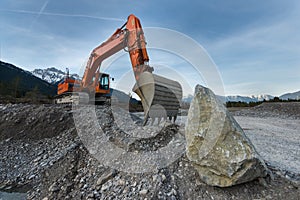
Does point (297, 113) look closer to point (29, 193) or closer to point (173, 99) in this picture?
point (173, 99)

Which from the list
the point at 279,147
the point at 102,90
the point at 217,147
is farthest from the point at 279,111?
the point at 217,147

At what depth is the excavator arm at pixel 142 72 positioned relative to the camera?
355 centimetres

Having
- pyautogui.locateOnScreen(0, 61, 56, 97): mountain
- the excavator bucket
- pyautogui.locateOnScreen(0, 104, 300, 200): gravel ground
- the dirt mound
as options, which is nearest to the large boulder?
pyautogui.locateOnScreen(0, 104, 300, 200): gravel ground

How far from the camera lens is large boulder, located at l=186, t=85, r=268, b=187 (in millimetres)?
1814

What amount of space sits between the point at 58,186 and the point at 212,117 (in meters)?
2.44

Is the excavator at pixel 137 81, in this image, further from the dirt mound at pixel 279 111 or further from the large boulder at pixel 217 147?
the dirt mound at pixel 279 111

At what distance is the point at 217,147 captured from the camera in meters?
1.94

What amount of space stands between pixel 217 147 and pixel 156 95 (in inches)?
70.9

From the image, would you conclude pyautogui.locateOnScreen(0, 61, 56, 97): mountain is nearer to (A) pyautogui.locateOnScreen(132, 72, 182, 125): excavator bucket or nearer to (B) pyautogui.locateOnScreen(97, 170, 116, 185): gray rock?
(A) pyautogui.locateOnScreen(132, 72, 182, 125): excavator bucket

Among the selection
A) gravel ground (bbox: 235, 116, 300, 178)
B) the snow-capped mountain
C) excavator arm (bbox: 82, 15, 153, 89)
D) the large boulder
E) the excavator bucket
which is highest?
the snow-capped mountain

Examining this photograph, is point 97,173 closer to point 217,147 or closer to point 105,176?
point 105,176

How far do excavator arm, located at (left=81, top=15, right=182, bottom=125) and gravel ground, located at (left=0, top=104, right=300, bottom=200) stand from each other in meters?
0.52

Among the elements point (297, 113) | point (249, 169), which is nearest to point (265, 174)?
point (249, 169)

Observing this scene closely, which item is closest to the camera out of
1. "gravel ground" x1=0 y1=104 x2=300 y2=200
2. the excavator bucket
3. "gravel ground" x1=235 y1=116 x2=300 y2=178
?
"gravel ground" x1=0 y1=104 x2=300 y2=200
